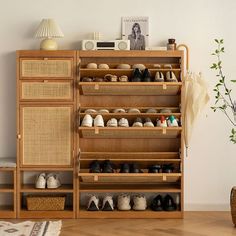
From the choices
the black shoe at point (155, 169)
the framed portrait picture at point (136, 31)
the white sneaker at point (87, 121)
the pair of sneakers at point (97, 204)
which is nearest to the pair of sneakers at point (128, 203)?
the pair of sneakers at point (97, 204)

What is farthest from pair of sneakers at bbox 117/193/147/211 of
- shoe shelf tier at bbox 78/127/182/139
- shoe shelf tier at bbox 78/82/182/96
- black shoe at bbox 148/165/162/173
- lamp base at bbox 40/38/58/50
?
lamp base at bbox 40/38/58/50

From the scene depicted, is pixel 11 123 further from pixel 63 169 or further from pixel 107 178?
pixel 107 178

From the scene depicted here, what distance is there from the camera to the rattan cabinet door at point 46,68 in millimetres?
7047

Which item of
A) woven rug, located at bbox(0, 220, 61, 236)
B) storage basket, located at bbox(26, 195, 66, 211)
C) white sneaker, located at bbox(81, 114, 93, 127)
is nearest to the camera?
woven rug, located at bbox(0, 220, 61, 236)

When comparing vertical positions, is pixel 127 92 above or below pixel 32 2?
below

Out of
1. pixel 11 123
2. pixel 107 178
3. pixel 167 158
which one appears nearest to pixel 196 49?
pixel 167 158

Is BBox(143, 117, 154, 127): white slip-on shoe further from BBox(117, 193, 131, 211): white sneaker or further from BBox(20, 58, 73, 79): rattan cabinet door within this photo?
BBox(20, 58, 73, 79): rattan cabinet door

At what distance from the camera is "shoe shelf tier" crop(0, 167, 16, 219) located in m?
7.02

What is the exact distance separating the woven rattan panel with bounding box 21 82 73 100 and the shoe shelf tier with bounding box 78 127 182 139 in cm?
48

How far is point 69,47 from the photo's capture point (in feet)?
24.2

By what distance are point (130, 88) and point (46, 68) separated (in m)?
1.01

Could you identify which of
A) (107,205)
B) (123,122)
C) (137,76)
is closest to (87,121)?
(123,122)

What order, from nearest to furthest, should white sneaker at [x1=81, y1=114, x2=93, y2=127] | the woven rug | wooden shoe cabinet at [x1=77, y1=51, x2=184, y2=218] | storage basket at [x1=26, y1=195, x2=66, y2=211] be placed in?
the woven rug < white sneaker at [x1=81, y1=114, x2=93, y2=127] < wooden shoe cabinet at [x1=77, y1=51, x2=184, y2=218] < storage basket at [x1=26, y1=195, x2=66, y2=211]

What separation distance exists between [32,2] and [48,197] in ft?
7.78
